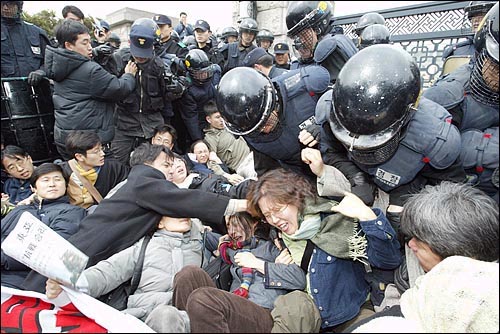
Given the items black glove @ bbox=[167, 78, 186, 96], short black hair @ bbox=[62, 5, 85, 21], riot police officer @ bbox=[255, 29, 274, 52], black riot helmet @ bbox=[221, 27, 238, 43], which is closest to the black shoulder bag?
black glove @ bbox=[167, 78, 186, 96]

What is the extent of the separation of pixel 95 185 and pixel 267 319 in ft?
7.08

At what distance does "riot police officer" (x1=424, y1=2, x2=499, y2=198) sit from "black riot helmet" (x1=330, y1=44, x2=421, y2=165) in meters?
0.40

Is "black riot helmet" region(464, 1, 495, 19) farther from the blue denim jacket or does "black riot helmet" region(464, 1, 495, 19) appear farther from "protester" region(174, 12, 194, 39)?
"protester" region(174, 12, 194, 39)

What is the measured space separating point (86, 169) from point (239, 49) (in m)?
3.74

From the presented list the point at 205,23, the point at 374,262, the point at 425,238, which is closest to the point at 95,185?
the point at 374,262

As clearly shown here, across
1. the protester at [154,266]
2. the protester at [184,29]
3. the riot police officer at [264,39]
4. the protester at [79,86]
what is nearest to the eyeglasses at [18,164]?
the protester at [79,86]

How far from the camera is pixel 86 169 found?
3.17 meters

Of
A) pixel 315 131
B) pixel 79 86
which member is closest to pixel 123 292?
pixel 315 131

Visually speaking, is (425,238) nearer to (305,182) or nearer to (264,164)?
(305,182)

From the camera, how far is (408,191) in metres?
2.00

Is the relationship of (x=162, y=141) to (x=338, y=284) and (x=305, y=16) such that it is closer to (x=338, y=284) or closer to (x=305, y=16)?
(x=305, y=16)

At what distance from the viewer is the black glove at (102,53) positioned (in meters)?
4.25

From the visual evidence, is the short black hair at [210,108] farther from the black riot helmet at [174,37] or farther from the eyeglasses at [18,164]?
the black riot helmet at [174,37]

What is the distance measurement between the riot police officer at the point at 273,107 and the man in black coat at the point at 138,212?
0.45 m
